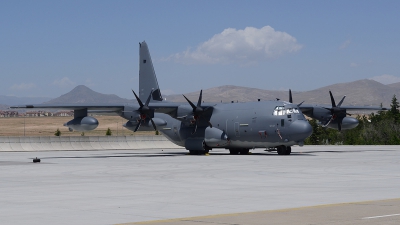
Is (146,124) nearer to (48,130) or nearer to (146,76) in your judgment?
(146,76)

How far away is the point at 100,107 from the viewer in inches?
1857

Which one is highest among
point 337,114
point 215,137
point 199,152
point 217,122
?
point 337,114

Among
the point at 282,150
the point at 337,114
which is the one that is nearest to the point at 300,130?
the point at 282,150

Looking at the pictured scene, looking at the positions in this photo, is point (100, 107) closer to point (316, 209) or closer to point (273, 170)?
point (273, 170)

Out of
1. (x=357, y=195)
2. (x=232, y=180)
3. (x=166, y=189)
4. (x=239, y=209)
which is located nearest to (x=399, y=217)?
(x=239, y=209)

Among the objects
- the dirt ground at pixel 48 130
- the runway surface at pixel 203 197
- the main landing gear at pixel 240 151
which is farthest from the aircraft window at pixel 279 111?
the dirt ground at pixel 48 130

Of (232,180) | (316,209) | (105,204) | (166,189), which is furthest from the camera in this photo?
(232,180)

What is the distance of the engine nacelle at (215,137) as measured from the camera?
4800 centimetres

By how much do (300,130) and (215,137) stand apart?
7.10 metres

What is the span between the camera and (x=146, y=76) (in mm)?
55625

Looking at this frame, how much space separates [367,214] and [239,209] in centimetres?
297

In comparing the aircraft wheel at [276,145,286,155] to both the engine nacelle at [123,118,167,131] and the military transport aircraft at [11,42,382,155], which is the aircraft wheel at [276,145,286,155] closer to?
the military transport aircraft at [11,42,382,155]

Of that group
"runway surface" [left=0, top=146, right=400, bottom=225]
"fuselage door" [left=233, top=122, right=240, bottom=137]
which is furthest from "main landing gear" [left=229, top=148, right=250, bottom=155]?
"runway surface" [left=0, top=146, right=400, bottom=225]

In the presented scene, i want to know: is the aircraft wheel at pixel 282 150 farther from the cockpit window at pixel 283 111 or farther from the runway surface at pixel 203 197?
A: the runway surface at pixel 203 197
